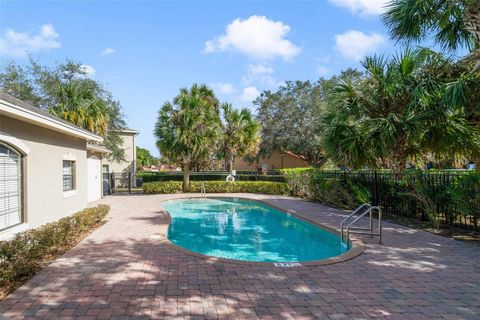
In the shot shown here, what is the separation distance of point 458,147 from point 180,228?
9.71 m

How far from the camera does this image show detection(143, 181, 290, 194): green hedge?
68.0 feet

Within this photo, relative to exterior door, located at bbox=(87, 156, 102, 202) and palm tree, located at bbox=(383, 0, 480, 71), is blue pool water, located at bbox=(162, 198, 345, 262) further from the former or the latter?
palm tree, located at bbox=(383, 0, 480, 71)

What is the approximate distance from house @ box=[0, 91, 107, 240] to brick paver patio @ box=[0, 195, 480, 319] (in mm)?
1509

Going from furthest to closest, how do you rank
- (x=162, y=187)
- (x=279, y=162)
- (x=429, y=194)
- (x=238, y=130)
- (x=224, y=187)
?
(x=279, y=162)
(x=238, y=130)
(x=224, y=187)
(x=162, y=187)
(x=429, y=194)

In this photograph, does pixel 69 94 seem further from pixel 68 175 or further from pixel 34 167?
pixel 34 167

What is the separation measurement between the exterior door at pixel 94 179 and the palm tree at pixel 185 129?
13.6ft

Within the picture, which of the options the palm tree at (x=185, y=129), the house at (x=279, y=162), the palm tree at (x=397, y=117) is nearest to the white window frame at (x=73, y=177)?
the palm tree at (x=185, y=129)

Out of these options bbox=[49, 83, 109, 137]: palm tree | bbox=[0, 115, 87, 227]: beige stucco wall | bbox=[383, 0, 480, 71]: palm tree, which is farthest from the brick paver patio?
bbox=[49, 83, 109, 137]: palm tree

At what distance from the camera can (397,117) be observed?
9.73 metres

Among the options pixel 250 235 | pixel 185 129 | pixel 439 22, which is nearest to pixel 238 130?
pixel 185 129

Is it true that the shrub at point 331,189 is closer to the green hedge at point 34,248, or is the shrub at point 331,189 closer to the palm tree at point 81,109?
the green hedge at point 34,248

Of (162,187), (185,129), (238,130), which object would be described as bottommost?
(162,187)

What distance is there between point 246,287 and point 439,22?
9.27 m

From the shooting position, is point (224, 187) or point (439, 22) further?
point (224, 187)
